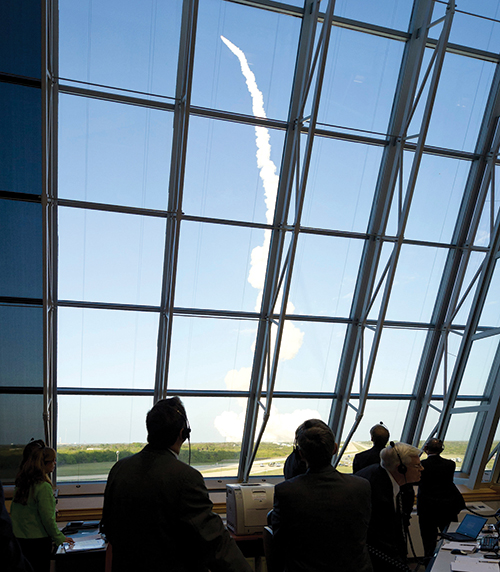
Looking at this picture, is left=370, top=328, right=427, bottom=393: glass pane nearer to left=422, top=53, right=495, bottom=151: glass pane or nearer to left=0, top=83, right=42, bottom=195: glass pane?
left=422, top=53, right=495, bottom=151: glass pane

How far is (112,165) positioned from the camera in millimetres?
5301

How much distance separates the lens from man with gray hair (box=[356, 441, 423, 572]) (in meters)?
2.61

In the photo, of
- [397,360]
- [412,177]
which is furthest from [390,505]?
[397,360]

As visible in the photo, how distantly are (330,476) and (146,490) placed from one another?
825 mm

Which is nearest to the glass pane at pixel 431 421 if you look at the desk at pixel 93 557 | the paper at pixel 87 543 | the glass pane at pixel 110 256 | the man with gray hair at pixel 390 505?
the desk at pixel 93 557

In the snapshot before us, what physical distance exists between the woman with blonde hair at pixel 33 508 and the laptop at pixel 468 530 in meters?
3.08

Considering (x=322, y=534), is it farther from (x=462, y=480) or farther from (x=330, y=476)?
(x=462, y=480)

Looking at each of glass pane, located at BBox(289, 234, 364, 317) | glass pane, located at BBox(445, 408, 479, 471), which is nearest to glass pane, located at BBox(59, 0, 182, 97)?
glass pane, located at BBox(289, 234, 364, 317)

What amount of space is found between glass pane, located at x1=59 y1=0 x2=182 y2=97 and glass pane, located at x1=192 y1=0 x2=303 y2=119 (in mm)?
302

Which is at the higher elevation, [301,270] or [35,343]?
[301,270]

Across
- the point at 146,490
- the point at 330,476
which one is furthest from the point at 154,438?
the point at 330,476

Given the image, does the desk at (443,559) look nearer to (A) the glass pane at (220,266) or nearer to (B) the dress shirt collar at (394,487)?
(B) the dress shirt collar at (394,487)

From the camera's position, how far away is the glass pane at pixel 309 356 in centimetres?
629

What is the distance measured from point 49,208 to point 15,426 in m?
2.53
